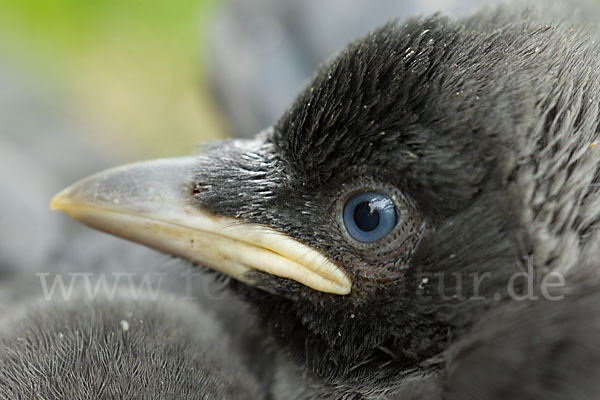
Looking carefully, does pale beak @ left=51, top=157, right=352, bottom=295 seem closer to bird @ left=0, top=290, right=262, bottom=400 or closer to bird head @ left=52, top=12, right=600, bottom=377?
bird head @ left=52, top=12, right=600, bottom=377

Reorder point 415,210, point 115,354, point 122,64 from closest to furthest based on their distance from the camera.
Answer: point 415,210 < point 115,354 < point 122,64

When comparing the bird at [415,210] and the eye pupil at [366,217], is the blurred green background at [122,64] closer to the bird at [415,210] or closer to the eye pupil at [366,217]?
the bird at [415,210]

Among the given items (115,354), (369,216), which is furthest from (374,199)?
(115,354)

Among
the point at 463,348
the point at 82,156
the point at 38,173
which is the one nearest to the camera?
the point at 463,348

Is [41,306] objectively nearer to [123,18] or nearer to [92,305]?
[92,305]

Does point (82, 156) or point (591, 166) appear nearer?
point (591, 166)

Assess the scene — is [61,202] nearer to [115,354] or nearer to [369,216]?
[115,354]

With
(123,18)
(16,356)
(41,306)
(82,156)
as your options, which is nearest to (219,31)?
(82,156)

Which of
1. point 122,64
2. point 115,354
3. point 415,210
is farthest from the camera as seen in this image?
point 122,64
